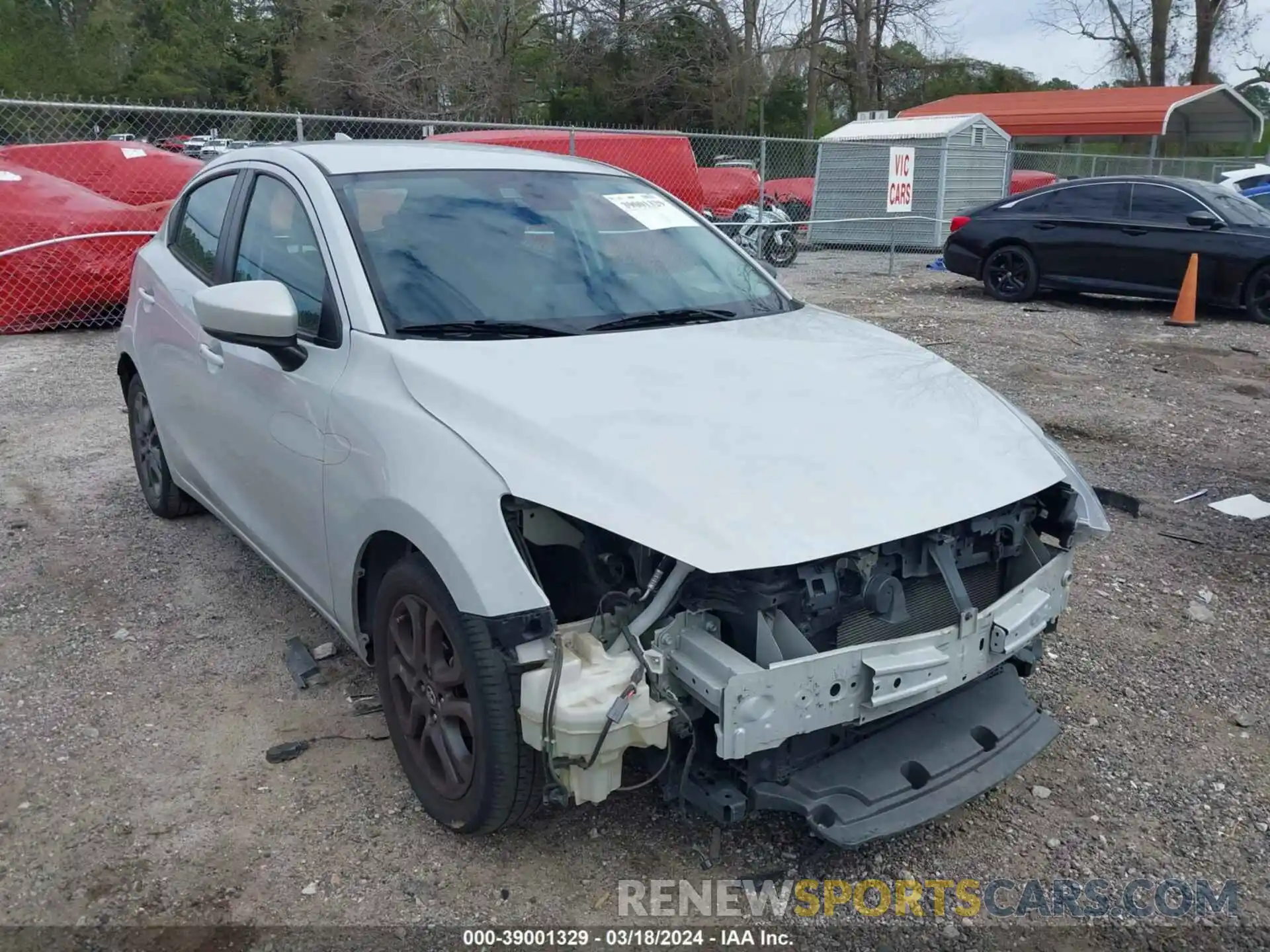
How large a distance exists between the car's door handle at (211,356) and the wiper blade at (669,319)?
4.69 ft

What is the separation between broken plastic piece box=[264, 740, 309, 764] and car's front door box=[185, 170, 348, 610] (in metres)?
0.46

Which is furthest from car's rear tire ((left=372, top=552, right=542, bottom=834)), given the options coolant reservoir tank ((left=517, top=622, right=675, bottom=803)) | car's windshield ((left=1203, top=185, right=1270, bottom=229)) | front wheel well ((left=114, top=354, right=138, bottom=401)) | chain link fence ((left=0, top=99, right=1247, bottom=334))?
car's windshield ((left=1203, top=185, right=1270, bottom=229))

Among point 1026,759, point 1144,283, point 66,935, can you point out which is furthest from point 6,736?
point 1144,283

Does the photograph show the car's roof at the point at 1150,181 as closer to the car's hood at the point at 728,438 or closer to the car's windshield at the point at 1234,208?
the car's windshield at the point at 1234,208

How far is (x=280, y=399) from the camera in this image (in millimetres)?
3350

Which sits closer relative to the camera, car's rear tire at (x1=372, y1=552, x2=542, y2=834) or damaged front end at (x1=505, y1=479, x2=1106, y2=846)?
damaged front end at (x1=505, y1=479, x2=1106, y2=846)

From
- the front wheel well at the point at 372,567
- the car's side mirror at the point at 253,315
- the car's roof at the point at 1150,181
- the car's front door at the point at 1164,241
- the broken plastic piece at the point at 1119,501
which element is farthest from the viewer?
the car's roof at the point at 1150,181

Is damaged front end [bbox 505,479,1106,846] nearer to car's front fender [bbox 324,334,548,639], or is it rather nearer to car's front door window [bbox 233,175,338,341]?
car's front fender [bbox 324,334,548,639]

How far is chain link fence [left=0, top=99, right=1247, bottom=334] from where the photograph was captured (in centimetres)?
969

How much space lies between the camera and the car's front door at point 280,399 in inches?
125

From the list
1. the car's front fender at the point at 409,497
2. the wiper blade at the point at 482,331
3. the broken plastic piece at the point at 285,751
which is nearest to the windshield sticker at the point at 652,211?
the wiper blade at the point at 482,331

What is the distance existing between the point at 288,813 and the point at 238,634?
125 centimetres

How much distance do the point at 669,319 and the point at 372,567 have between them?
1.26 meters

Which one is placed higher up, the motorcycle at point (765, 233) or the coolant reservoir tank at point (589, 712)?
the motorcycle at point (765, 233)
